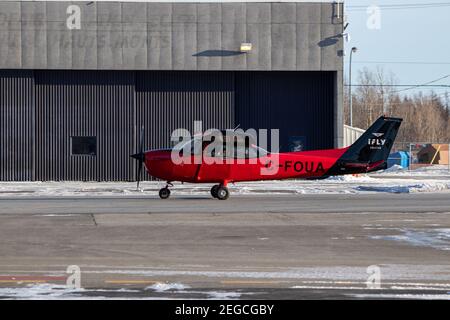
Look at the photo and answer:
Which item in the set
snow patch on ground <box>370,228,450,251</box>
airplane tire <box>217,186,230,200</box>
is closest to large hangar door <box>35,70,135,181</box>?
airplane tire <box>217,186,230,200</box>

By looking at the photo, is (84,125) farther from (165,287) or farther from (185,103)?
(165,287)

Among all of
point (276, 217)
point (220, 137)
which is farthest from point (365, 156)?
point (276, 217)

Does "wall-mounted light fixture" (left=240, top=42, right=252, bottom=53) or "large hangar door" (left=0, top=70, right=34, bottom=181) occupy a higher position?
"wall-mounted light fixture" (left=240, top=42, right=252, bottom=53)

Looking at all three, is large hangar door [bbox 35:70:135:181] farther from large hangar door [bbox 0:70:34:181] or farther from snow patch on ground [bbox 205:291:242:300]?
snow patch on ground [bbox 205:291:242:300]

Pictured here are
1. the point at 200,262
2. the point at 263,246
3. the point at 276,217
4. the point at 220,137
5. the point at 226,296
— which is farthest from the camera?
the point at 220,137

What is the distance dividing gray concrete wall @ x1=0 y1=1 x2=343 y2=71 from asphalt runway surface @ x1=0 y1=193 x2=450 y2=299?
15.4 metres

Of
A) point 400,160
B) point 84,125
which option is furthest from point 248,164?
point 400,160

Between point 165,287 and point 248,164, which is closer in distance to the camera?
point 165,287

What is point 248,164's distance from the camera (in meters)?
24.4

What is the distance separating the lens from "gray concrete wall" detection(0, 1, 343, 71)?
36.1 metres

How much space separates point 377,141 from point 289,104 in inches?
507

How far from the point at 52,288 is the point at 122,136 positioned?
27944mm

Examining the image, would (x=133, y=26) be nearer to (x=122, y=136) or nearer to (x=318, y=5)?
(x=122, y=136)

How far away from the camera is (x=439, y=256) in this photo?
1245cm
